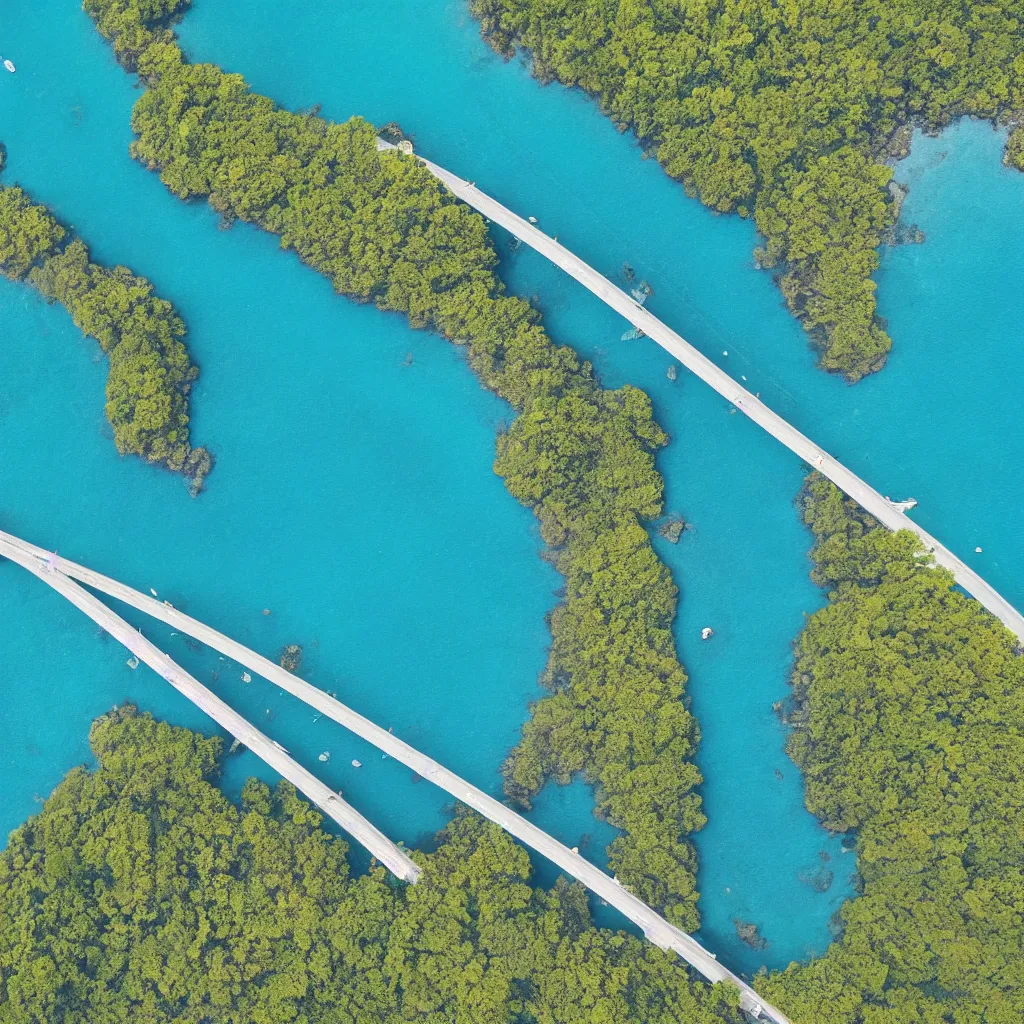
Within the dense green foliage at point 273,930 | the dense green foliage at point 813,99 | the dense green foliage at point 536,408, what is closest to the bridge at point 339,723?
the dense green foliage at point 273,930

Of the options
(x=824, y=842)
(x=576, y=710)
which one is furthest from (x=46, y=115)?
(x=824, y=842)

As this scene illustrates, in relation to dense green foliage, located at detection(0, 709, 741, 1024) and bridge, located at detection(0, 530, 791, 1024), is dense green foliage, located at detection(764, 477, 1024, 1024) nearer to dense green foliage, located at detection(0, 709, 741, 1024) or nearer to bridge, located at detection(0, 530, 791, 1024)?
bridge, located at detection(0, 530, 791, 1024)

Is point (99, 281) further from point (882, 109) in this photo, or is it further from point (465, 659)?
point (882, 109)

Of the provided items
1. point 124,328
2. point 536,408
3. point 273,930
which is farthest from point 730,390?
point 273,930

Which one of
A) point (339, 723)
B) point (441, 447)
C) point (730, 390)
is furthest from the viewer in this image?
point (441, 447)

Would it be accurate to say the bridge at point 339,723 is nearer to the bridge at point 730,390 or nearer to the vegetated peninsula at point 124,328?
the vegetated peninsula at point 124,328

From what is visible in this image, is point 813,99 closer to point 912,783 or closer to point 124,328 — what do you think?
point 912,783

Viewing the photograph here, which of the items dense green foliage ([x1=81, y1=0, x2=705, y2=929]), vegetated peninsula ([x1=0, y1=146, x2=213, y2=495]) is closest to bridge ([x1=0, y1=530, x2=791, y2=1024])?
dense green foliage ([x1=81, y1=0, x2=705, y2=929])
